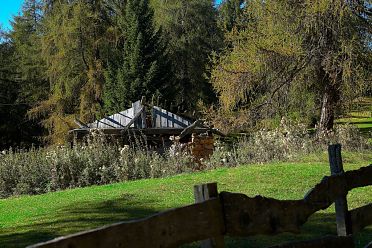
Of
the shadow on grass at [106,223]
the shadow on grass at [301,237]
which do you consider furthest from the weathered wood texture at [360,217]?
the shadow on grass at [106,223]

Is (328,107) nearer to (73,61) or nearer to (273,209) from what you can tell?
(273,209)

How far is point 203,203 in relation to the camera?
9.62 ft

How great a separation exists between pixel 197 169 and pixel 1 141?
87.3 ft

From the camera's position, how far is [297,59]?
1992cm

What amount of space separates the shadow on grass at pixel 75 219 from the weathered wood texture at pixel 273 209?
4.21 m

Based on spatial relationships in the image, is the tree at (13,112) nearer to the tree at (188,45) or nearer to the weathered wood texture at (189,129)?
the tree at (188,45)

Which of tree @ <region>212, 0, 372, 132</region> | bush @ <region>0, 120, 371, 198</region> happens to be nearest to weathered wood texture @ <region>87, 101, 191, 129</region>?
tree @ <region>212, 0, 372, 132</region>

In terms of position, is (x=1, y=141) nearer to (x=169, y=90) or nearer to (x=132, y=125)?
(x=169, y=90)

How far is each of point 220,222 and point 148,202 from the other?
675 centimetres

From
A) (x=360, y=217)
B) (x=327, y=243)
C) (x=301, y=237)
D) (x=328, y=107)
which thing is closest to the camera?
(x=327, y=243)

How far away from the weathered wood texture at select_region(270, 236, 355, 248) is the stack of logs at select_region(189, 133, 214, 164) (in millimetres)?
12915

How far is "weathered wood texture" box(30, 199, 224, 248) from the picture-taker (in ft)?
7.55

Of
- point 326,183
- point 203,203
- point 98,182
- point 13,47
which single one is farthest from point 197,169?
point 13,47

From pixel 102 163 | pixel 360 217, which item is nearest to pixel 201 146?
pixel 102 163
